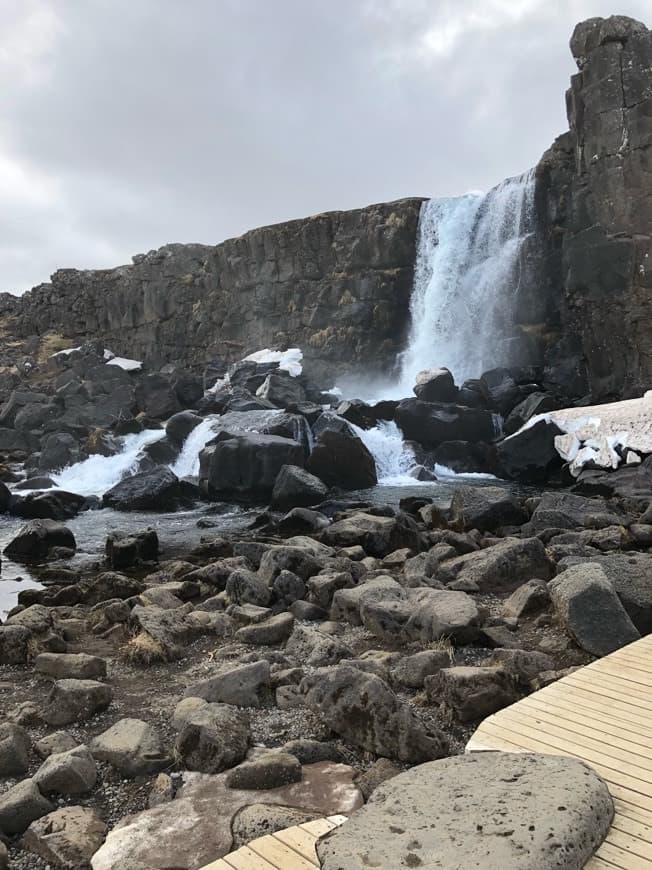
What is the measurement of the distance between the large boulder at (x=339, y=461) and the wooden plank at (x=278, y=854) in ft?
62.7

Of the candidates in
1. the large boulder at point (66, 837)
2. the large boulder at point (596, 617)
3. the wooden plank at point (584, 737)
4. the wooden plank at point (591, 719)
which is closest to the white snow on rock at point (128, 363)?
the large boulder at point (596, 617)

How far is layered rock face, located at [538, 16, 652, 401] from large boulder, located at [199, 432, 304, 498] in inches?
574

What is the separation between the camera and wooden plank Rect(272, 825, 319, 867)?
3311mm

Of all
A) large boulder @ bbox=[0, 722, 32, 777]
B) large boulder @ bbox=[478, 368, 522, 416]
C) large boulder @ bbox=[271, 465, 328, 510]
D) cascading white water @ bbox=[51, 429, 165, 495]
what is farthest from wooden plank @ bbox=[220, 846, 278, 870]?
large boulder @ bbox=[478, 368, 522, 416]

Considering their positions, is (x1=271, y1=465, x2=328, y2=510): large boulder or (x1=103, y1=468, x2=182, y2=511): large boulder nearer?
(x1=271, y1=465, x2=328, y2=510): large boulder

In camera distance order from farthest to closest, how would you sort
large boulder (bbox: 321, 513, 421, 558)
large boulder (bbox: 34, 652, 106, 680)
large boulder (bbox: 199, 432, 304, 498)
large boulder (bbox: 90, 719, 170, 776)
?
large boulder (bbox: 199, 432, 304, 498) < large boulder (bbox: 321, 513, 421, 558) < large boulder (bbox: 34, 652, 106, 680) < large boulder (bbox: 90, 719, 170, 776)

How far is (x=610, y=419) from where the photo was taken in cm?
2256

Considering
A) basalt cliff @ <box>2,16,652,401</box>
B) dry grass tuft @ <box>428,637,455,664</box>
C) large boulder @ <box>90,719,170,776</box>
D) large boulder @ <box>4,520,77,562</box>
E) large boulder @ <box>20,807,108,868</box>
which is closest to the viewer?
large boulder @ <box>20,807,108,868</box>

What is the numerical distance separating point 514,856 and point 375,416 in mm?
25699

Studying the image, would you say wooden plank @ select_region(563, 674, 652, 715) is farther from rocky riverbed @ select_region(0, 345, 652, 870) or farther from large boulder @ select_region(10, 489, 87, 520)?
large boulder @ select_region(10, 489, 87, 520)

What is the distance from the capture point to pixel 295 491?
19656 millimetres

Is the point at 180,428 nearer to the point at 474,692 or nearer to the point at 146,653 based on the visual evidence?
the point at 146,653

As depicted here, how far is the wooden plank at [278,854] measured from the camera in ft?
10.6

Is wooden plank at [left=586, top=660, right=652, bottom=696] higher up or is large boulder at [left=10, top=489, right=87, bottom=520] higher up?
large boulder at [left=10, top=489, right=87, bottom=520]
